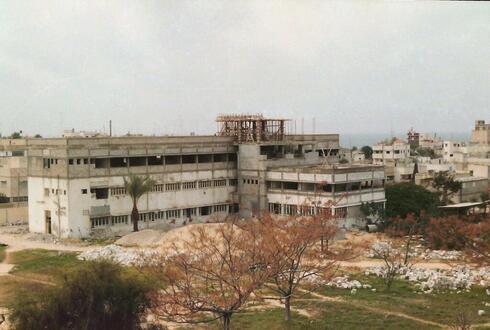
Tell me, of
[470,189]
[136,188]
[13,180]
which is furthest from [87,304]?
[470,189]

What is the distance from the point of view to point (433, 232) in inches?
1367

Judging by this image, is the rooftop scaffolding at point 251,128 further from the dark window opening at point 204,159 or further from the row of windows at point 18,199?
the row of windows at point 18,199

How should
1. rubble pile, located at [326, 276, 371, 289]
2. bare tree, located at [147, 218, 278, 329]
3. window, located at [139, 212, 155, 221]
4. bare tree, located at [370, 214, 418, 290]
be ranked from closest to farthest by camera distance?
bare tree, located at [147, 218, 278, 329] → rubble pile, located at [326, 276, 371, 289] → bare tree, located at [370, 214, 418, 290] → window, located at [139, 212, 155, 221]

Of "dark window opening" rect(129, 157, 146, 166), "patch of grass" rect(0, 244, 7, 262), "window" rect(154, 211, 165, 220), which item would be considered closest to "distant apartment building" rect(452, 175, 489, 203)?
"window" rect(154, 211, 165, 220)

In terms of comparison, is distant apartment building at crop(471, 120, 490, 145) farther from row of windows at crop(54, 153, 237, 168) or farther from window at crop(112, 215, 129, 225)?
window at crop(112, 215, 129, 225)

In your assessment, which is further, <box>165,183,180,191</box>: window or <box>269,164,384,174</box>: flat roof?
<box>165,183,180,191</box>: window

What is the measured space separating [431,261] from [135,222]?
18789mm

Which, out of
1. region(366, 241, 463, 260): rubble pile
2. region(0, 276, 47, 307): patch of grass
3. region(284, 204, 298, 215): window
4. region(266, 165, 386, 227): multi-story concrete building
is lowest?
Answer: region(0, 276, 47, 307): patch of grass

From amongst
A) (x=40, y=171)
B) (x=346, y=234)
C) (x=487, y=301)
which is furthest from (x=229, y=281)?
(x=40, y=171)

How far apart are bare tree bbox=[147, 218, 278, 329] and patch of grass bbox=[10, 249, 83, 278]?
10509 millimetres

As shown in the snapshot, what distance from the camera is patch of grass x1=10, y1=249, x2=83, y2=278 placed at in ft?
103

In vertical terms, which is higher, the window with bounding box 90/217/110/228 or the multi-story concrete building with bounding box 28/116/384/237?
the multi-story concrete building with bounding box 28/116/384/237

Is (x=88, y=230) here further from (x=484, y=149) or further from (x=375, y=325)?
(x=484, y=149)

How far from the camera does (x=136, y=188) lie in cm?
4056
